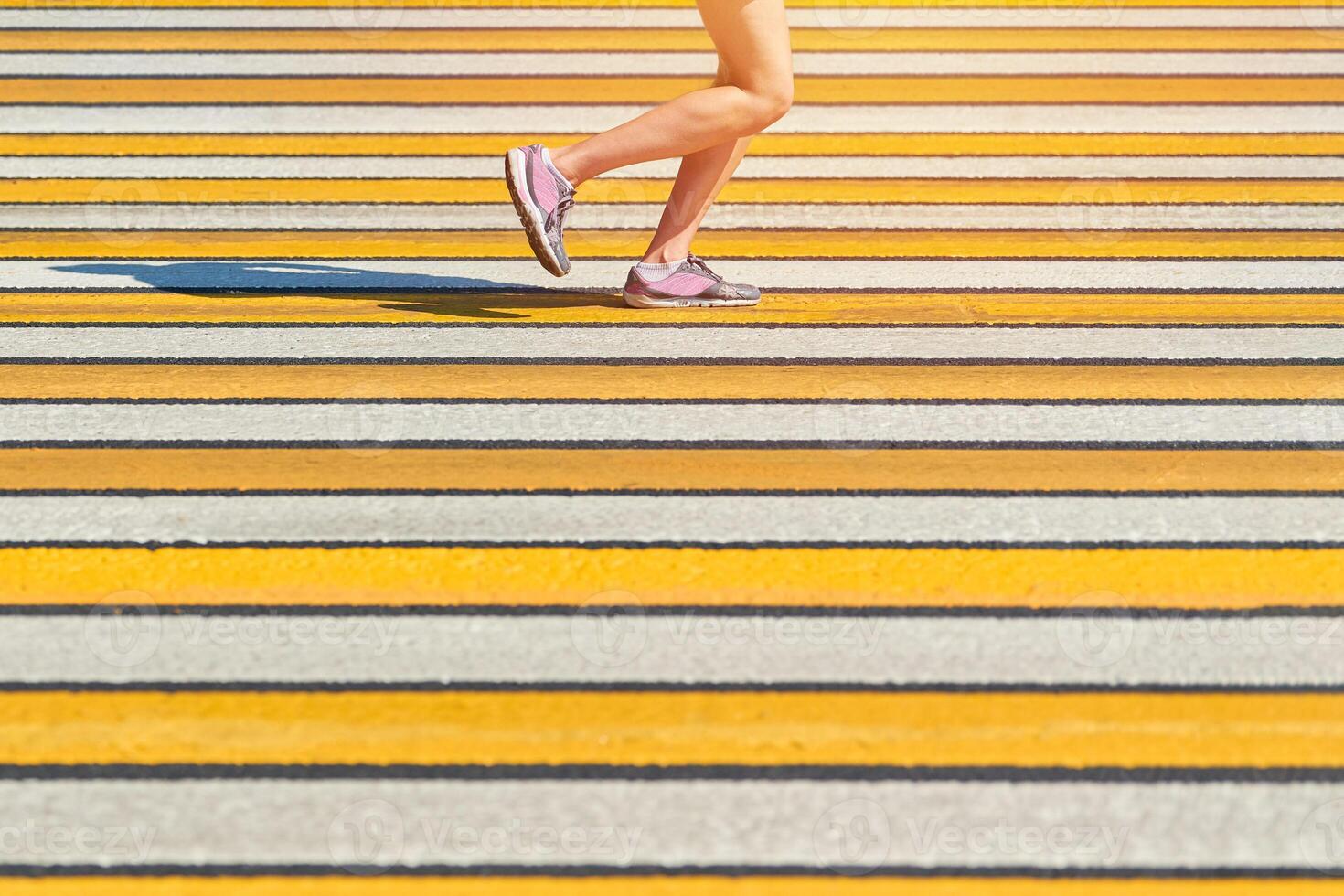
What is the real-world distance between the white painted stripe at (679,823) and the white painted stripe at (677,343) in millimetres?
1744

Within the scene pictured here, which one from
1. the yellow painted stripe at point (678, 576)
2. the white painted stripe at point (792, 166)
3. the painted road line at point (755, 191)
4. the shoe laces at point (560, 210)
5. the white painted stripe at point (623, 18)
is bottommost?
the yellow painted stripe at point (678, 576)

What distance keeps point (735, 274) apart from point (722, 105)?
0.70 metres

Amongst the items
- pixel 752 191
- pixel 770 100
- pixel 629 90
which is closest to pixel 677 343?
pixel 770 100

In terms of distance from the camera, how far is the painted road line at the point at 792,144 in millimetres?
5332

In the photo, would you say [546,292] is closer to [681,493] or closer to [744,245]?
[744,245]

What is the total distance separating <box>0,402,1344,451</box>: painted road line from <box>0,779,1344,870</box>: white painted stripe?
1187 millimetres

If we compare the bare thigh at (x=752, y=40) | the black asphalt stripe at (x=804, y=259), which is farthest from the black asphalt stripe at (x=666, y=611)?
the black asphalt stripe at (x=804, y=259)

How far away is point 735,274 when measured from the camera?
430cm

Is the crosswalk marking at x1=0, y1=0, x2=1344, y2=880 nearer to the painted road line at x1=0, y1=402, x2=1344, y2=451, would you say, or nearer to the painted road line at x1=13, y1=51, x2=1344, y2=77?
the painted road line at x1=0, y1=402, x2=1344, y2=451

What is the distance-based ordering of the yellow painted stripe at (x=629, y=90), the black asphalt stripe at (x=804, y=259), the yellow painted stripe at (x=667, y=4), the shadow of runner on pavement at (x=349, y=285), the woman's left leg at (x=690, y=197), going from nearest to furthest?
the woman's left leg at (x=690, y=197) < the shadow of runner on pavement at (x=349, y=285) < the black asphalt stripe at (x=804, y=259) < the yellow painted stripe at (x=629, y=90) < the yellow painted stripe at (x=667, y=4)

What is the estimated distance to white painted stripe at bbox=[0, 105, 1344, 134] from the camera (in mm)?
5551

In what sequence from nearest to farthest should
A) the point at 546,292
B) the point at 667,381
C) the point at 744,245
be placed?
the point at 667,381
the point at 546,292
the point at 744,245

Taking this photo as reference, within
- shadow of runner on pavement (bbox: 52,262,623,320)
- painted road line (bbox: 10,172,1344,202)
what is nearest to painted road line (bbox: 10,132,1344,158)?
painted road line (bbox: 10,172,1344,202)

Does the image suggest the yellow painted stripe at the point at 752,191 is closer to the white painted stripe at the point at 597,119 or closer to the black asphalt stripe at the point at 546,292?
the white painted stripe at the point at 597,119
